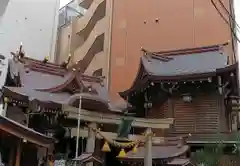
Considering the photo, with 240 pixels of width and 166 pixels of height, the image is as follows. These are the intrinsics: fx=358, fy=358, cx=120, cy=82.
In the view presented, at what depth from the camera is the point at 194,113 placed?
15.2m

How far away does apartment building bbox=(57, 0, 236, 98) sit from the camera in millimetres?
20875

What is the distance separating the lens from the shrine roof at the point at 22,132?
9706 mm

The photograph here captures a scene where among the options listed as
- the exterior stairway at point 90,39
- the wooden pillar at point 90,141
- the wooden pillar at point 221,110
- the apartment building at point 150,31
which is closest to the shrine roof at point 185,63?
the wooden pillar at point 221,110


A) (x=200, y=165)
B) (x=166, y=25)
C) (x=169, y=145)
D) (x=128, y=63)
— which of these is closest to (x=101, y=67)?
(x=128, y=63)

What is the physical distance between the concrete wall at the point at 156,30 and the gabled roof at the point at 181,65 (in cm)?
332

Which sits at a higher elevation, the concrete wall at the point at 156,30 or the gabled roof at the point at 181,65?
the concrete wall at the point at 156,30

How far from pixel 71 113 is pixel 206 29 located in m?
11.5

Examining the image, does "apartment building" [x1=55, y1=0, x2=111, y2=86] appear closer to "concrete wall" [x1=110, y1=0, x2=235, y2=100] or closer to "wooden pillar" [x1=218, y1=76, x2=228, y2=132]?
"concrete wall" [x1=110, y1=0, x2=235, y2=100]

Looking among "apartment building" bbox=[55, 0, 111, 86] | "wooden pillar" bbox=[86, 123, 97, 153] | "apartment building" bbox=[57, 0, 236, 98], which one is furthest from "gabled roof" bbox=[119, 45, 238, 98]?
"apartment building" bbox=[55, 0, 111, 86]

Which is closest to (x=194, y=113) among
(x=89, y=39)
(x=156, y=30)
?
(x=156, y=30)

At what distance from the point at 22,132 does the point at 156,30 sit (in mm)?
13871

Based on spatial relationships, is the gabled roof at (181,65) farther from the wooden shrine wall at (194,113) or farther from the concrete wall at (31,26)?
the concrete wall at (31,26)

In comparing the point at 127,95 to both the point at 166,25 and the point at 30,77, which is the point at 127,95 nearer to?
the point at 30,77

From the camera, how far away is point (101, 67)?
81.3 ft
